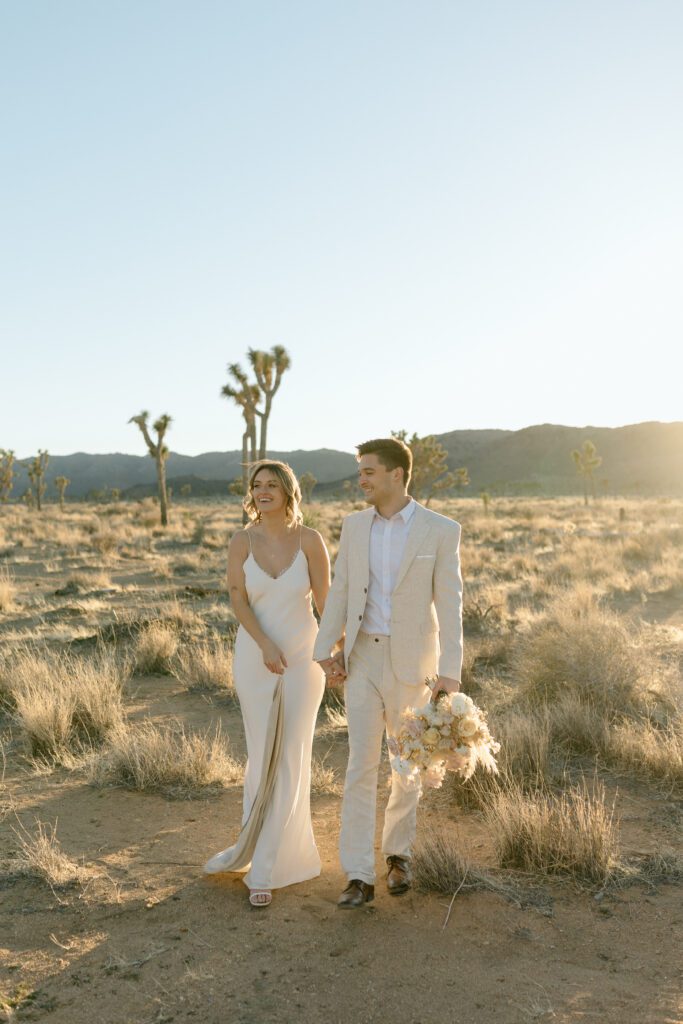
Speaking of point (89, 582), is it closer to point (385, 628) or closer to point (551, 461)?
point (385, 628)

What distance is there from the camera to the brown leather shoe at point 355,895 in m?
4.12

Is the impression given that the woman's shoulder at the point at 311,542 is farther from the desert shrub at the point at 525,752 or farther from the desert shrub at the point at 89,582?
the desert shrub at the point at 89,582

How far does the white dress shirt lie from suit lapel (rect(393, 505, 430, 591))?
0.13ft

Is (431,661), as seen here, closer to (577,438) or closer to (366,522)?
(366,522)

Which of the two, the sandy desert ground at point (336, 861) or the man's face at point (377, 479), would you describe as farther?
the man's face at point (377, 479)

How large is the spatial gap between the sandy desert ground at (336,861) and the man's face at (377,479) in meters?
1.80

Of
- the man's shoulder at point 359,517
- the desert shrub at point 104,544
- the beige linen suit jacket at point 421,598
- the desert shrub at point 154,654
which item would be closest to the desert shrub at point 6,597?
the desert shrub at point 154,654

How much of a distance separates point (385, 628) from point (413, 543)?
0.44 meters

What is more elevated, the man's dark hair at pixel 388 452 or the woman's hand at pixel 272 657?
the man's dark hair at pixel 388 452

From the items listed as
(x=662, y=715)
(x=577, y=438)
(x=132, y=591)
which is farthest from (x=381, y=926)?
(x=577, y=438)

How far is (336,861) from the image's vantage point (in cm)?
483

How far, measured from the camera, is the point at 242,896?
14.3ft

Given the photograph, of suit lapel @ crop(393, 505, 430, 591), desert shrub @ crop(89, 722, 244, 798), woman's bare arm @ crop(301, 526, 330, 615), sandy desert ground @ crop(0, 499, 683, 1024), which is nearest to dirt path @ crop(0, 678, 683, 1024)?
sandy desert ground @ crop(0, 499, 683, 1024)

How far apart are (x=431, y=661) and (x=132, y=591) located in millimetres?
12483
